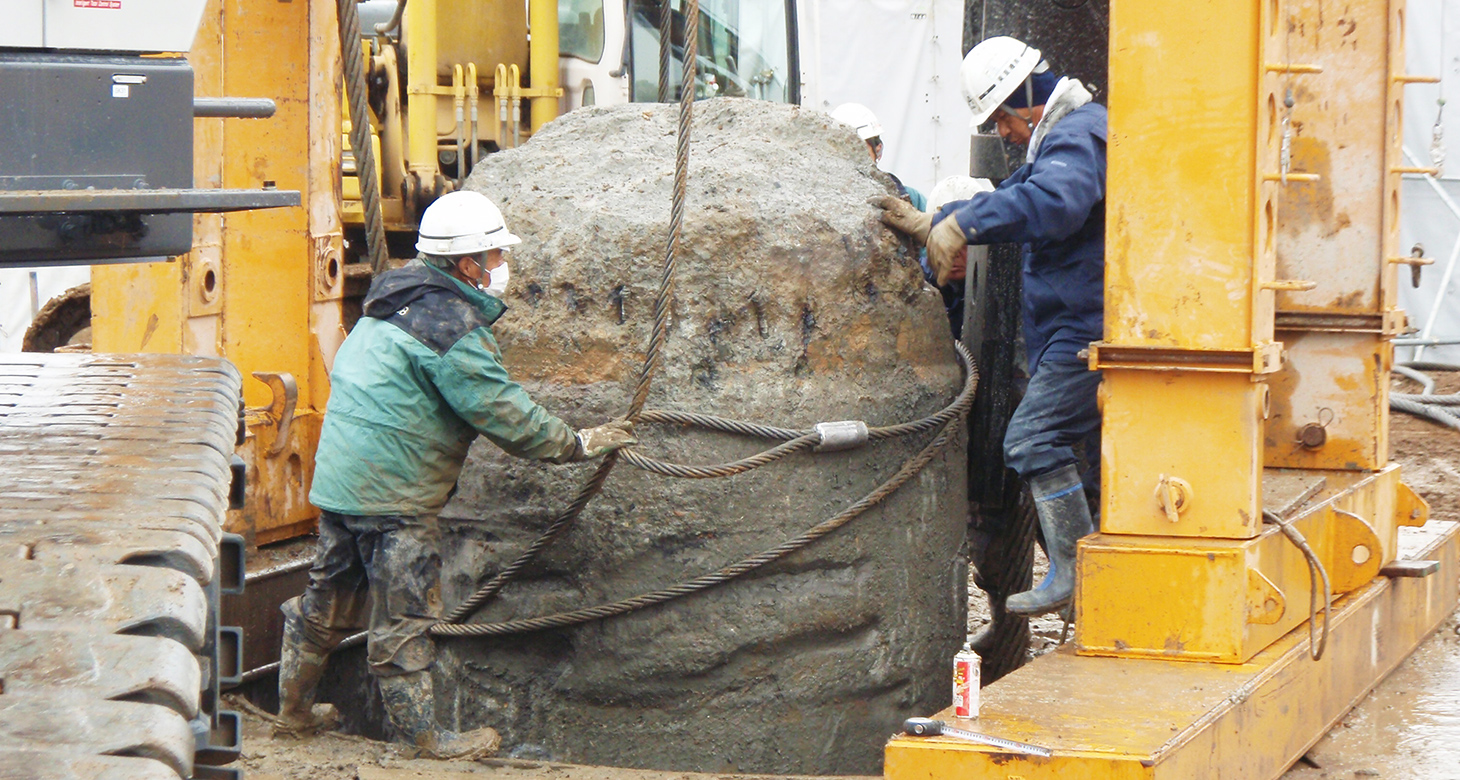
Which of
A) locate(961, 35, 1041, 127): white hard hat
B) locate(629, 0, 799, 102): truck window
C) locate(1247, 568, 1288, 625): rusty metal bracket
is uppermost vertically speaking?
locate(629, 0, 799, 102): truck window

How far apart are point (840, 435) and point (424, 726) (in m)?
1.37

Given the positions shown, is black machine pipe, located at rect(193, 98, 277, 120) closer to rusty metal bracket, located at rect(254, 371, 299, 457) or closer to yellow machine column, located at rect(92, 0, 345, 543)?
yellow machine column, located at rect(92, 0, 345, 543)

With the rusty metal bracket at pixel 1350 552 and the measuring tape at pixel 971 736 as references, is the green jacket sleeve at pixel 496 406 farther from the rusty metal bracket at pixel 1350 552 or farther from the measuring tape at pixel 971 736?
the rusty metal bracket at pixel 1350 552

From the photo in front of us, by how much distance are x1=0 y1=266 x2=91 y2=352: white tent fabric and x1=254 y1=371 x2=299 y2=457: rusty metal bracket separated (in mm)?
5857

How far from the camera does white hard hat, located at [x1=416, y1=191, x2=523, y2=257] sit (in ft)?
13.0

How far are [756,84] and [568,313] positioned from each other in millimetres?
4091

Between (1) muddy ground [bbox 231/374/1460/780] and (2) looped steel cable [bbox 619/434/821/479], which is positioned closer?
(1) muddy ground [bbox 231/374/1460/780]

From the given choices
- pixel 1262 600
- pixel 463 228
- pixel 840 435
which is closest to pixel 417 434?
pixel 463 228

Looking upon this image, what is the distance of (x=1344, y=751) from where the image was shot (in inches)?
146

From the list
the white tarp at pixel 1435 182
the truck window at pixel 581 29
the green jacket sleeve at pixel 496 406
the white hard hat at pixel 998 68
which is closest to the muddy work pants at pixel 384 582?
the green jacket sleeve at pixel 496 406

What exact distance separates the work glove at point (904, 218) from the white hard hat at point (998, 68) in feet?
1.19

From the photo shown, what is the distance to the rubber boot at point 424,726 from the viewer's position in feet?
13.4

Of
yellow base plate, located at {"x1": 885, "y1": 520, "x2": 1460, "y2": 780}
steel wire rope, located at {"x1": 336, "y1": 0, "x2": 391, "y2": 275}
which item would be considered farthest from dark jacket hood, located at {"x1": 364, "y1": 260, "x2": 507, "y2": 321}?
yellow base plate, located at {"x1": 885, "y1": 520, "x2": 1460, "y2": 780}

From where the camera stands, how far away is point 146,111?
231cm
